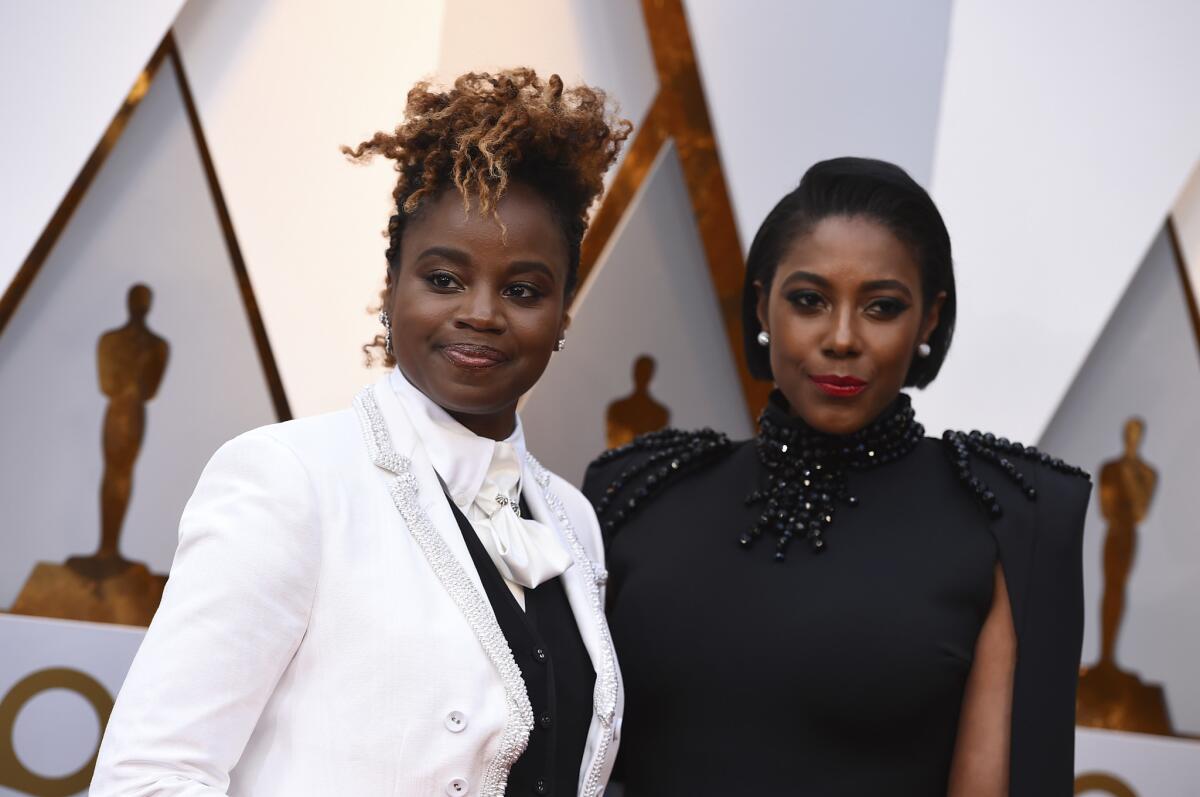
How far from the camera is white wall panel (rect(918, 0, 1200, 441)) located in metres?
→ 2.87

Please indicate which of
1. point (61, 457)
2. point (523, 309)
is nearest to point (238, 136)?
point (61, 457)

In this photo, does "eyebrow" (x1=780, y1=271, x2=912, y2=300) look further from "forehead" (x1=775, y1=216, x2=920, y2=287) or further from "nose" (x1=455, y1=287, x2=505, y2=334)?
"nose" (x1=455, y1=287, x2=505, y2=334)

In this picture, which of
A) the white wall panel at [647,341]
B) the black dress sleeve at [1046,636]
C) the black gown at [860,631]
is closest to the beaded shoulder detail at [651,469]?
the black gown at [860,631]

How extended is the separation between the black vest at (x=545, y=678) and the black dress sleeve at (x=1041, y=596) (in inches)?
28.9

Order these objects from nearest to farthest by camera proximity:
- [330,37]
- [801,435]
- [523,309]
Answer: [523,309], [801,435], [330,37]

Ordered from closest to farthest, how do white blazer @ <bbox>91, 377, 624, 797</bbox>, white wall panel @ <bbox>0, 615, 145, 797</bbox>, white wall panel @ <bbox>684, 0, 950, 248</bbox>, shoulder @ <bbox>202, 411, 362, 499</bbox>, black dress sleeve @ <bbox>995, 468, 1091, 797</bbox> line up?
white blazer @ <bbox>91, 377, 624, 797</bbox>
shoulder @ <bbox>202, 411, 362, 499</bbox>
black dress sleeve @ <bbox>995, 468, 1091, 797</bbox>
white wall panel @ <bbox>0, 615, 145, 797</bbox>
white wall panel @ <bbox>684, 0, 950, 248</bbox>

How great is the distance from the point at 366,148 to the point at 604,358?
4.75 ft

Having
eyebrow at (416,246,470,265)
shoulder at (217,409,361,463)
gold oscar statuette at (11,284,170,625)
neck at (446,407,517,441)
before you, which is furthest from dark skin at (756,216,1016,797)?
gold oscar statuette at (11,284,170,625)

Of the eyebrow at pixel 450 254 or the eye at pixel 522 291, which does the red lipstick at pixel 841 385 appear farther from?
the eyebrow at pixel 450 254

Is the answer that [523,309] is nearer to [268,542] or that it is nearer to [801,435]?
[268,542]

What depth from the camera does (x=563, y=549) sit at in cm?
167

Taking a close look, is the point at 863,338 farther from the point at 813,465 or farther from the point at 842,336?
the point at 813,465

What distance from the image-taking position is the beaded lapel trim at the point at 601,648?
1.55m

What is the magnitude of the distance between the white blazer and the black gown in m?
0.60
